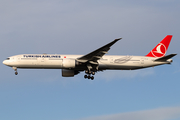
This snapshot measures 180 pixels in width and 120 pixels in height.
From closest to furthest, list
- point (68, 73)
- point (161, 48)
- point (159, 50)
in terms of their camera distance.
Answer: point (68, 73) < point (159, 50) < point (161, 48)

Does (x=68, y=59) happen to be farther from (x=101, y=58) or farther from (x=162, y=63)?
(x=162, y=63)

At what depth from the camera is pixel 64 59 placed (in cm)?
4856

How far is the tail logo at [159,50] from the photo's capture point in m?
53.9

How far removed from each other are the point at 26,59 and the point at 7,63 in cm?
314

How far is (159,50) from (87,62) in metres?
12.6

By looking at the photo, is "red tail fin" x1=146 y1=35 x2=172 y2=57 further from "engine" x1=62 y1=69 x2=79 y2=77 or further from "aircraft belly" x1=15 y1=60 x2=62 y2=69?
"aircraft belly" x1=15 y1=60 x2=62 y2=69

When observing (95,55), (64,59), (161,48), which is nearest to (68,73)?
(64,59)

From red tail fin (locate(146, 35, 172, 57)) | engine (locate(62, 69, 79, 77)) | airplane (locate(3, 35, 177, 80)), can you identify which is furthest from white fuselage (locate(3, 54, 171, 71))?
engine (locate(62, 69, 79, 77))

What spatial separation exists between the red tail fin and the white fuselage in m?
1.72

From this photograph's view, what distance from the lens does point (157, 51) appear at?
54.2 m

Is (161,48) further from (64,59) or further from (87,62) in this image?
(64,59)

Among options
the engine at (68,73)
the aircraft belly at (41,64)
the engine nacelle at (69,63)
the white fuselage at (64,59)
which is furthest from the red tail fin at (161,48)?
the aircraft belly at (41,64)

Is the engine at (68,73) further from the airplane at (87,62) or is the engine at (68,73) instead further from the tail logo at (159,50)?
the tail logo at (159,50)

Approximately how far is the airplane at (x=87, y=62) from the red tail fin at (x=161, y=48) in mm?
418
